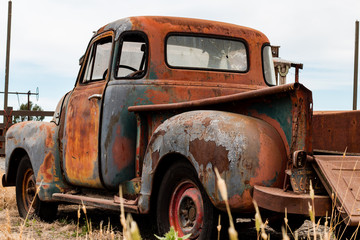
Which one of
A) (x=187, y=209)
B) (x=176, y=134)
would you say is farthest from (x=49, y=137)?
(x=187, y=209)

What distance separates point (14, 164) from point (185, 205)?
12.0ft

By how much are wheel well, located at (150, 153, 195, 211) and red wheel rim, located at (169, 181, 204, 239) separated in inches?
8.7

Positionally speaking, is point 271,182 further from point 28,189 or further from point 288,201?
point 28,189

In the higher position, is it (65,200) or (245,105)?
(245,105)

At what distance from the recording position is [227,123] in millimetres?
3551

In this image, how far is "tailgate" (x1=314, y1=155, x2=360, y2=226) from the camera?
3154 millimetres

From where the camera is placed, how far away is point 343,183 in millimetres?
3287

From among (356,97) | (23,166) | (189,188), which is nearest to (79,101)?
(23,166)

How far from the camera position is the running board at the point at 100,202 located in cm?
446

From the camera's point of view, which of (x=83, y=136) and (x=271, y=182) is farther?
(x=83, y=136)

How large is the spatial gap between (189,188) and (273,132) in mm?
791

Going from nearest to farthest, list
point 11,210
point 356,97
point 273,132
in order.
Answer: point 273,132 → point 11,210 → point 356,97

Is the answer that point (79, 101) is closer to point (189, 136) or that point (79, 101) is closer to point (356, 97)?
point (189, 136)

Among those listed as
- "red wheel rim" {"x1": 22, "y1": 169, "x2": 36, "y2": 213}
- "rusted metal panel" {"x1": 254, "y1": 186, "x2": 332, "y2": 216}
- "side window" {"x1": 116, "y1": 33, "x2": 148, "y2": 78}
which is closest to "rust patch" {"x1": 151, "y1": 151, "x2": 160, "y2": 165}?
"rusted metal panel" {"x1": 254, "y1": 186, "x2": 332, "y2": 216}
